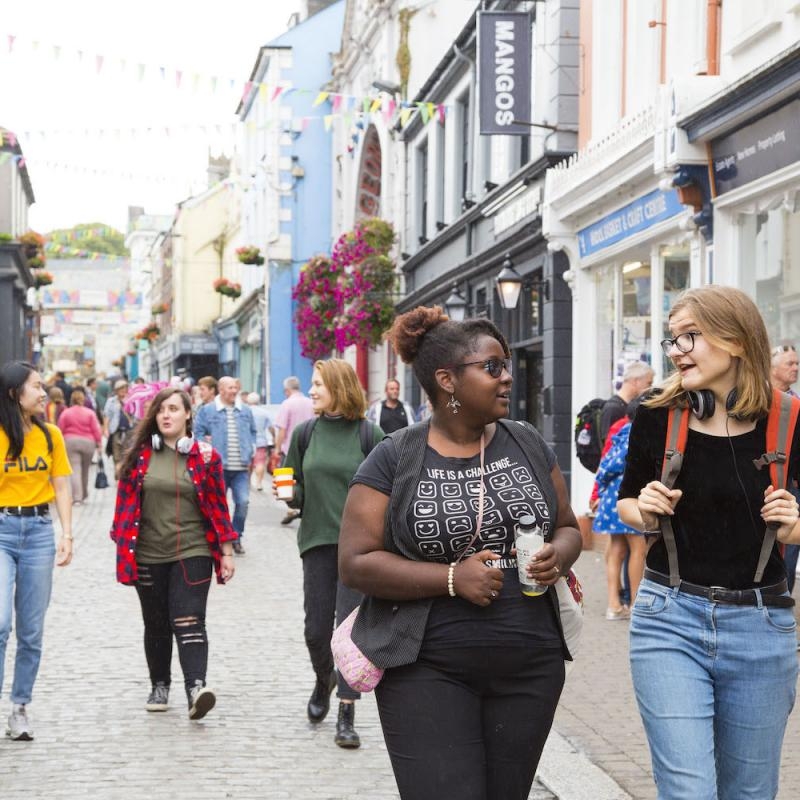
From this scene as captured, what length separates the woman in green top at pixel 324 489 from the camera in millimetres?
6750

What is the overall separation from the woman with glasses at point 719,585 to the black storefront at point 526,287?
12.5 m

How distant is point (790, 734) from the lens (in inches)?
256

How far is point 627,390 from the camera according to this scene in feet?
33.7

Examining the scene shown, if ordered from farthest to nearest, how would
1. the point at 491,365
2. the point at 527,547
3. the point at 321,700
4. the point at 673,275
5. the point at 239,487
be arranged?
the point at 239,487, the point at 673,275, the point at 321,700, the point at 491,365, the point at 527,547

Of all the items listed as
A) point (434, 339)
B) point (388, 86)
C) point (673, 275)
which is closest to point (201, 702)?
point (434, 339)

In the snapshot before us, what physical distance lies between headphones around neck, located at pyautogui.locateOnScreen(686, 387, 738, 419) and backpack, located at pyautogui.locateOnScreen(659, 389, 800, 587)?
0.04m

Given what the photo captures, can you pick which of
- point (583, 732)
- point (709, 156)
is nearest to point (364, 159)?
point (709, 156)

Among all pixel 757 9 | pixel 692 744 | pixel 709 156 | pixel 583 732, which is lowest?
pixel 583 732

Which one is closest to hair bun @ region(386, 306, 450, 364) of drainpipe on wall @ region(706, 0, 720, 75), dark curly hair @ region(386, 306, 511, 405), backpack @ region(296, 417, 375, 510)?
dark curly hair @ region(386, 306, 511, 405)

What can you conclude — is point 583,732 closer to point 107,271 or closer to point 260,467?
point 260,467

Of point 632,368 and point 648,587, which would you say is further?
point 632,368

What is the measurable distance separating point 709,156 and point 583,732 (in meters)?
6.43

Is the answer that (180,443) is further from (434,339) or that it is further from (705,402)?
(705,402)

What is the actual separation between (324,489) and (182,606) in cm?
93
